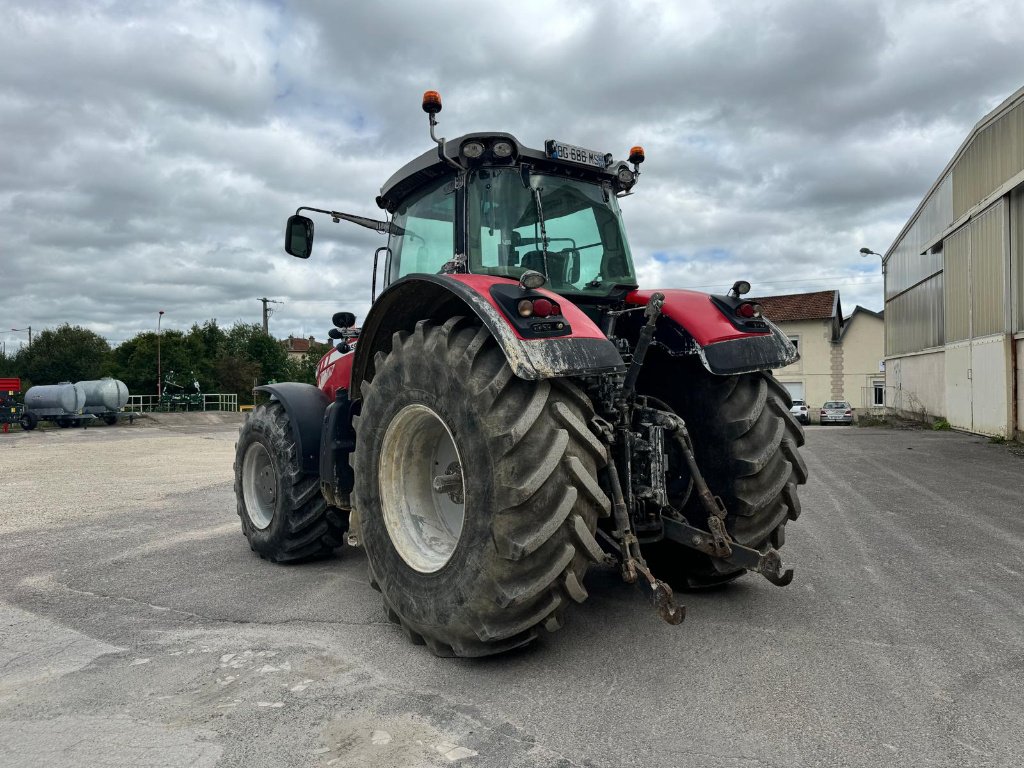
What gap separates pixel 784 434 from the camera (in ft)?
12.3

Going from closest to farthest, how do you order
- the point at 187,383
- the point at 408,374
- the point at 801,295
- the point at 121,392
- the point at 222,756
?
the point at 222,756 → the point at 408,374 → the point at 121,392 → the point at 801,295 → the point at 187,383

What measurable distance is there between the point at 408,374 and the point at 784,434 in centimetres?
199

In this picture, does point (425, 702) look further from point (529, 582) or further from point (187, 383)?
point (187, 383)

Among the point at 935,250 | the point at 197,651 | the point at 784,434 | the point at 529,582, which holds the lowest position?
the point at 197,651

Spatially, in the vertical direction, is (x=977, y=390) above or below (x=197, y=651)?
above

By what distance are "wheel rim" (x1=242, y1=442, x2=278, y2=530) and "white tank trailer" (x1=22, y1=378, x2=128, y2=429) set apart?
2782 cm

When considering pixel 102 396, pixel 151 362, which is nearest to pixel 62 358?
pixel 151 362

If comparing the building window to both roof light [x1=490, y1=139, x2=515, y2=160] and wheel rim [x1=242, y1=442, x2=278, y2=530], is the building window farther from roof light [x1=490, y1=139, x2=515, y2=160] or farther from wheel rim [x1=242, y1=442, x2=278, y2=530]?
roof light [x1=490, y1=139, x2=515, y2=160]

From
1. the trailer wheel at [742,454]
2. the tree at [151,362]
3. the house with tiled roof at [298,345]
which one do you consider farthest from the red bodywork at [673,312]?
the house with tiled roof at [298,345]

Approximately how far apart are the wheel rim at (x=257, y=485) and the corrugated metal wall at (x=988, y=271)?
14.6 m

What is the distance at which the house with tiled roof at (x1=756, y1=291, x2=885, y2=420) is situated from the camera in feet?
127

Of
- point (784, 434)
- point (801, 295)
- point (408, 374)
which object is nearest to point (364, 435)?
point (408, 374)

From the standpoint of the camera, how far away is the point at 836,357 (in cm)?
3906

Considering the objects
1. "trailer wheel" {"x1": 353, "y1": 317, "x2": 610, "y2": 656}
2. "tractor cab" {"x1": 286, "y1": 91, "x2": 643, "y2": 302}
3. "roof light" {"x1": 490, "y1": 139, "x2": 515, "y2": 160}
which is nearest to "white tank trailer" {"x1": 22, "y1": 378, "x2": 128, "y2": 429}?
"tractor cab" {"x1": 286, "y1": 91, "x2": 643, "y2": 302}
